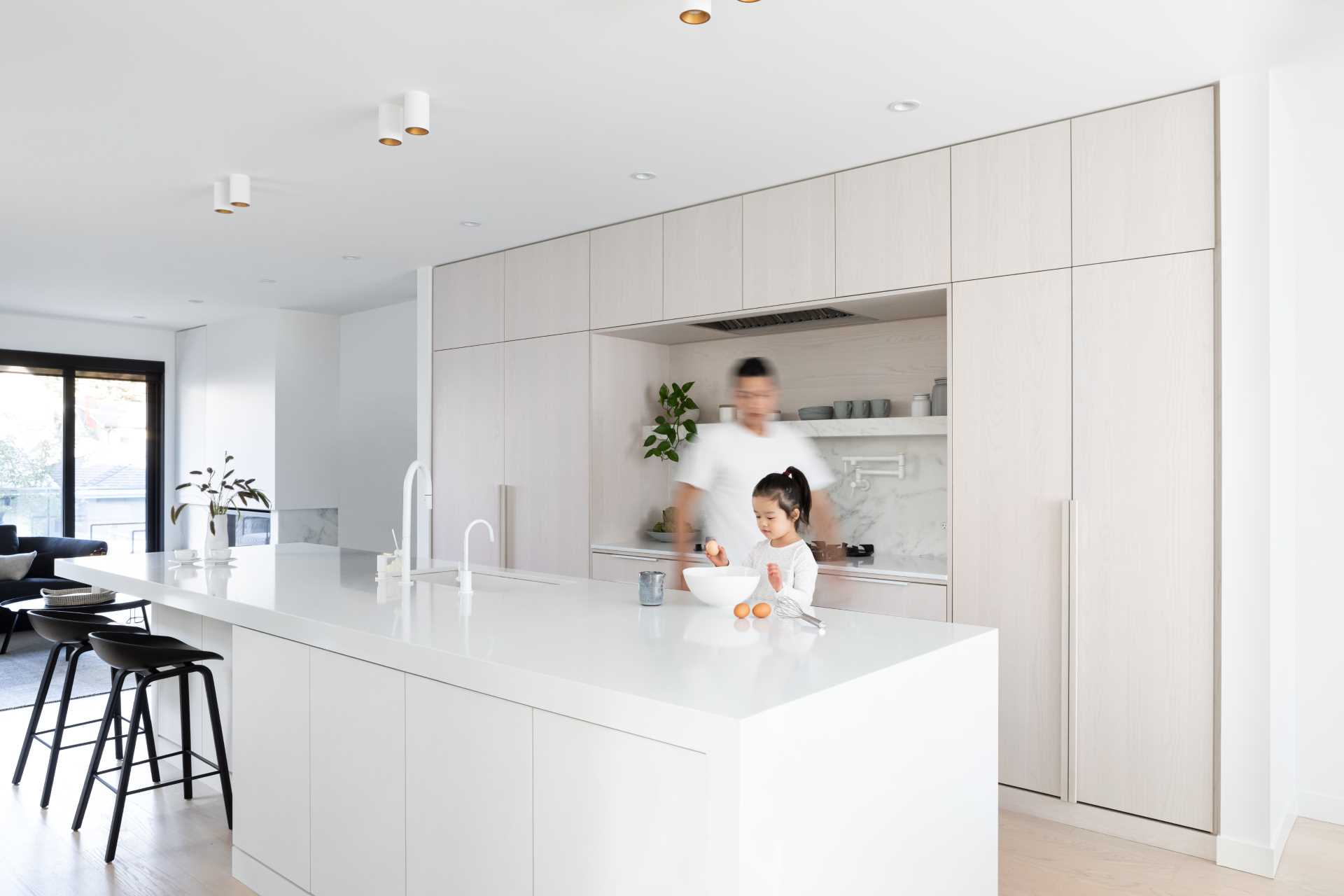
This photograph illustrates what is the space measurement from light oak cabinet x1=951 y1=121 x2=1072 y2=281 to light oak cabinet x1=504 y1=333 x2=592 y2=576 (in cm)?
212

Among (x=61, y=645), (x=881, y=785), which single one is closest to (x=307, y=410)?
(x=61, y=645)

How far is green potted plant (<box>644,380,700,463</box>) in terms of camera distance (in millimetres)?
4820

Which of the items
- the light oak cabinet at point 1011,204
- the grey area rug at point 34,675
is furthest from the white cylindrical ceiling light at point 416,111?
the grey area rug at point 34,675

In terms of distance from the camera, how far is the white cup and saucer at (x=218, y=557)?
3.68 metres

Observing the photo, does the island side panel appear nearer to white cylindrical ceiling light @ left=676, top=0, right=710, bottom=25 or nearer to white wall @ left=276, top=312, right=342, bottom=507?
white cylindrical ceiling light @ left=676, top=0, right=710, bottom=25

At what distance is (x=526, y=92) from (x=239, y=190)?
1.62 metres

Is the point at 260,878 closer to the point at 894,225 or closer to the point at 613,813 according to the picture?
the point at 613,813

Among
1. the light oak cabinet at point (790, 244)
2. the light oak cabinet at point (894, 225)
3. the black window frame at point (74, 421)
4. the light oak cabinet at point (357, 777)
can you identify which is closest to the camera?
the light oak cabinet at point (357, 777)

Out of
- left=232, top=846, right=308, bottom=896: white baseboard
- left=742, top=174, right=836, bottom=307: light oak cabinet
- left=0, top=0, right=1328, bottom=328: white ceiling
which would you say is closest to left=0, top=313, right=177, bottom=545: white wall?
left=0, top=0, right=1328, bottom=328: white ceiling

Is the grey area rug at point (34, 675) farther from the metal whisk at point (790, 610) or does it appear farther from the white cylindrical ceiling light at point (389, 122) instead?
the metal whisk at point (790, 610)

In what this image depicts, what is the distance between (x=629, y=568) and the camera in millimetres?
4629

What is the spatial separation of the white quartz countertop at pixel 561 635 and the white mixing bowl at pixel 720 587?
0.16 feet

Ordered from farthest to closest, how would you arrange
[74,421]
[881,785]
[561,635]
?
[74,421] < [561,635] < [881,785]

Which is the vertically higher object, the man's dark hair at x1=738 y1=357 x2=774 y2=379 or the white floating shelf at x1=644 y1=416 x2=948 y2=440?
the man's dark hair at x1=738 y1=357 x2=774 y2=379
